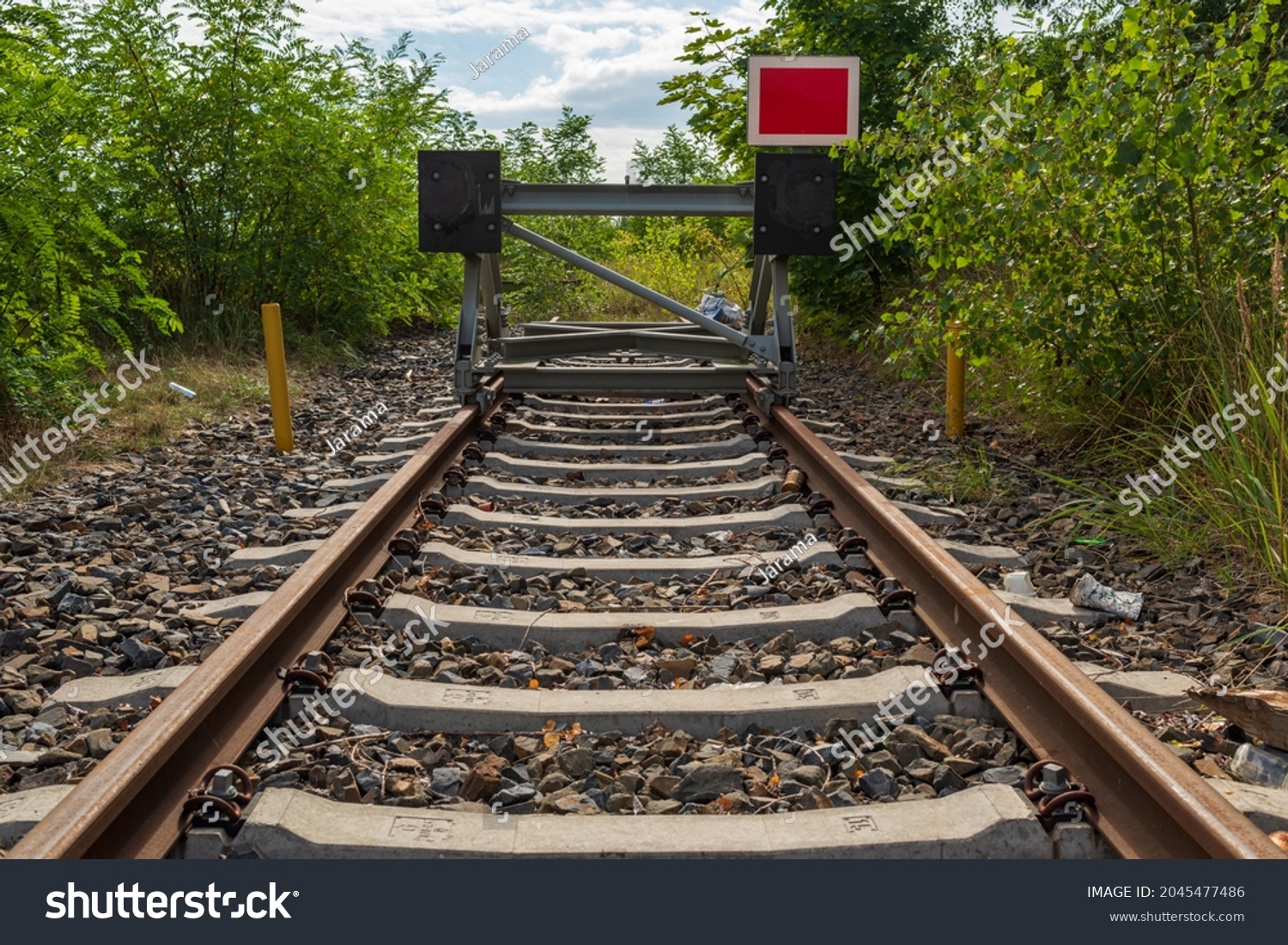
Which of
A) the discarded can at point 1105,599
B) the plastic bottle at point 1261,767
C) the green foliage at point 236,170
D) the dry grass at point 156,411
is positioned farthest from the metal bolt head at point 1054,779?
the green foliage at point 236,170

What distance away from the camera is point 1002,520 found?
15.9ft

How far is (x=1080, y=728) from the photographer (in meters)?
2.53

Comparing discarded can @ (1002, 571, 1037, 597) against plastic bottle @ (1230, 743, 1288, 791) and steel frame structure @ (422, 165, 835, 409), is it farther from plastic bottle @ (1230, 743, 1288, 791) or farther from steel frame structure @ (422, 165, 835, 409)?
steel frame structure @ (422, 165, 835, 409)

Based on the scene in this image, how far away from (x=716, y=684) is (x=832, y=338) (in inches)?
312

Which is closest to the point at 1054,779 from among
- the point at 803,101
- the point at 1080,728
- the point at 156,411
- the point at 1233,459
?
the point at 1080,728

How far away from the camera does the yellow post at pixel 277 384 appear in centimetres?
659

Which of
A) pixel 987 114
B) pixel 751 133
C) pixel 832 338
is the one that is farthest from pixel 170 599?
pixel 832 338

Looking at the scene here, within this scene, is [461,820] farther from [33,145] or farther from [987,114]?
[33,145]

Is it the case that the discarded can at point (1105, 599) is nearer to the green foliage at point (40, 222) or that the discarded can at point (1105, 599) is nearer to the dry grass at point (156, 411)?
the dry grass at point (156, 411)

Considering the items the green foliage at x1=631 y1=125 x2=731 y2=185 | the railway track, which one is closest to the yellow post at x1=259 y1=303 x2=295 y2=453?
the railway track

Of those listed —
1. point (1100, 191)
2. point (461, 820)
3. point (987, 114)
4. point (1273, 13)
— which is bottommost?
point (461, 820)

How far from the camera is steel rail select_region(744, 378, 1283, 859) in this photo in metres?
2.09

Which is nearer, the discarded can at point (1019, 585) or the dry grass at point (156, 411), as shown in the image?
the discarded can at point (1019, 585)

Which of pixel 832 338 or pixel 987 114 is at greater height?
pixel 987 114
